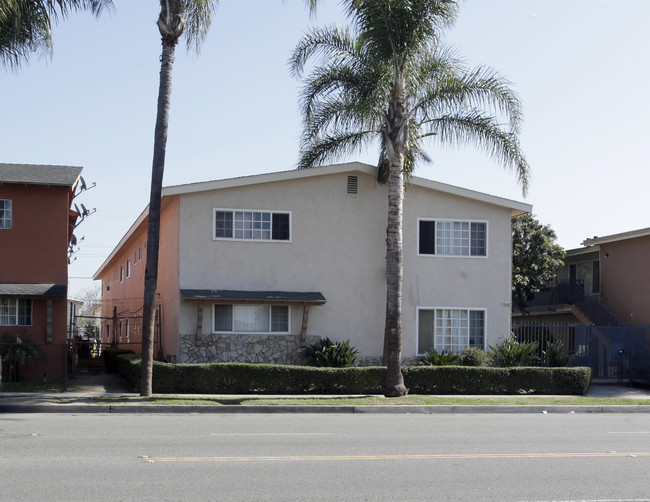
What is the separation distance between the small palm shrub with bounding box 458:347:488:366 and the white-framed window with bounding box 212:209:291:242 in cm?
609

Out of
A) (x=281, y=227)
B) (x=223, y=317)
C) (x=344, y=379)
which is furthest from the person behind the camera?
(x=281, y=227)

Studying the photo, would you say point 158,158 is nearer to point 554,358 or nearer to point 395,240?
point 395,240

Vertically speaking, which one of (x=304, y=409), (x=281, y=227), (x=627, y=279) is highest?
(x=281, y=227)

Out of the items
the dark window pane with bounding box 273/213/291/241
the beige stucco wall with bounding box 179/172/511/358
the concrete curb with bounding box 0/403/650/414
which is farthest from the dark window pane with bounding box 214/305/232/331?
the concrete curb with bounding box 0/403/650/414

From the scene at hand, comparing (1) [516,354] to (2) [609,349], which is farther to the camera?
(2) [609,349]

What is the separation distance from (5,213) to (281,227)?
25.3 ft

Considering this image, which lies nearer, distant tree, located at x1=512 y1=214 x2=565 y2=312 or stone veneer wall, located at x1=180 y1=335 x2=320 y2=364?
stone veneer wall, located at x1=180 y1=335 x2=320 y2=364

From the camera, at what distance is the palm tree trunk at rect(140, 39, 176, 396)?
17703mm

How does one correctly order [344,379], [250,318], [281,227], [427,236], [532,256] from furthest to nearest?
[532,256] < [427,236] < [281,227] < [250,318] < [344,379]

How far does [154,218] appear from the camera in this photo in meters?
18.0

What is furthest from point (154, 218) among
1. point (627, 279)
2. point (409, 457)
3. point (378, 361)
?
point (627, 279)

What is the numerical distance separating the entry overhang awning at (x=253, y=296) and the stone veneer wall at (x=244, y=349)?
3.59 ft

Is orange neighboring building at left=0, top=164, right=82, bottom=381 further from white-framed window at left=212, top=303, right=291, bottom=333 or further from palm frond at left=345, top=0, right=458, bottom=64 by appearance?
palm frond at left=345, top=0, right=458, bottom=64

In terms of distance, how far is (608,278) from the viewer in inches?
1230
